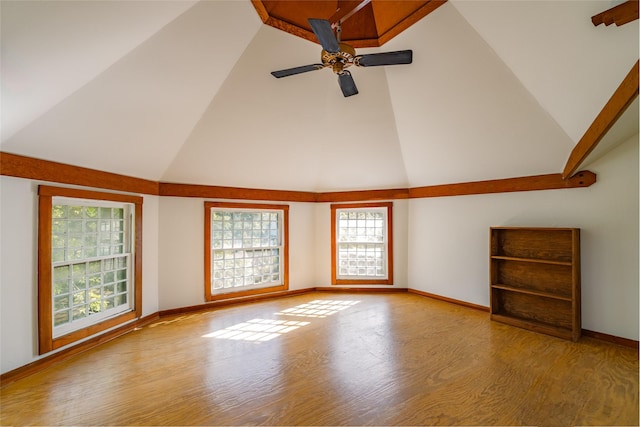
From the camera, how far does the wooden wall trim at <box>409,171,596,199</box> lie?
3.87 metres

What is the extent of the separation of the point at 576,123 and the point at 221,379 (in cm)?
442

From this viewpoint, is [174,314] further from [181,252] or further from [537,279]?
[537,279]

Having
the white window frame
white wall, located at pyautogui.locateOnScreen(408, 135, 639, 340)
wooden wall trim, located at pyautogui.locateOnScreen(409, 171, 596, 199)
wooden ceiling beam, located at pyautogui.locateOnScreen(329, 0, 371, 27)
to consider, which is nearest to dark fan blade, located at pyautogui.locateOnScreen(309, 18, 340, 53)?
wooden ceiling beam, located at pyautogui.locateOnScreen(329, 0, 371, 27)

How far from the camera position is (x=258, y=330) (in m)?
4.14

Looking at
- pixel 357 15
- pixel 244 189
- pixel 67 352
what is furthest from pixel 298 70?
pixel 67 352

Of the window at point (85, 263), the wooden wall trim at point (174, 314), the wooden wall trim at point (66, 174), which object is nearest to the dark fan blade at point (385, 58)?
the wooden wall trim at point (66, 174)

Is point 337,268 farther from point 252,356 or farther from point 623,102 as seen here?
point 623,102

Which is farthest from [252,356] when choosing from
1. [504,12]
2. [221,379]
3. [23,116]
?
[504,12]

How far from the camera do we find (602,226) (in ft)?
12.2

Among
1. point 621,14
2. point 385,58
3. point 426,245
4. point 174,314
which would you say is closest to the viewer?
point 621,14

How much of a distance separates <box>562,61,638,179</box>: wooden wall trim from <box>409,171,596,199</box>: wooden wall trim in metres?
0.21

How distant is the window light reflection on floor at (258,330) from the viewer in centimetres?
389

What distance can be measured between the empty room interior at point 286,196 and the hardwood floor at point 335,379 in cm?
3

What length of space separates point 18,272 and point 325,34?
11.3ft
